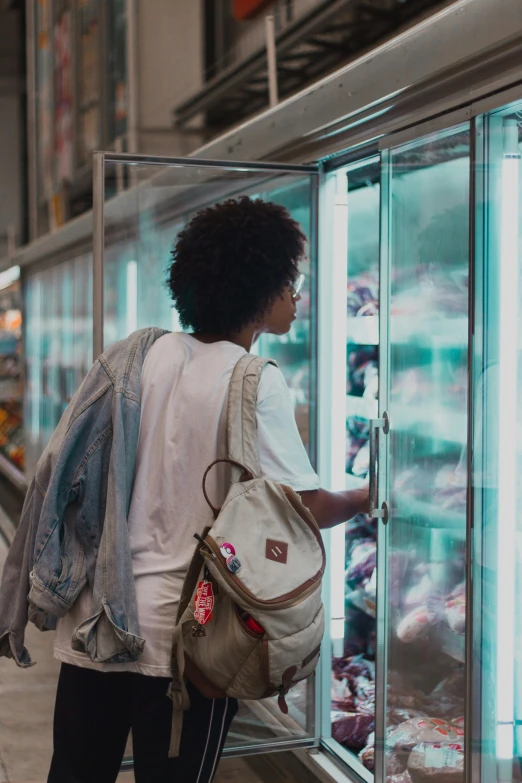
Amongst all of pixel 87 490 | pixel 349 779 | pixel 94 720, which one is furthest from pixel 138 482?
pixel 349 779

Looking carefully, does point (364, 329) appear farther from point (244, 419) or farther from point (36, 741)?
point (36, 741)

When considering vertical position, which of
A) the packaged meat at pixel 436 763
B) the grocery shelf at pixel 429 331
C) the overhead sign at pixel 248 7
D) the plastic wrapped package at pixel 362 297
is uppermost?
the overhead sign at pixel 248 7

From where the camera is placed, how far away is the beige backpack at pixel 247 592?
1.63 metres

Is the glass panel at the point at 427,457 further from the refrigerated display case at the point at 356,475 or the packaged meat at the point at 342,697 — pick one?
the packaged meat at the point at 342,697

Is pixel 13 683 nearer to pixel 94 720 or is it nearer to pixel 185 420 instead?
pixel 94 720

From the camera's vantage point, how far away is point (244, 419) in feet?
5.59

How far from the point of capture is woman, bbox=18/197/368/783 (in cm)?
174

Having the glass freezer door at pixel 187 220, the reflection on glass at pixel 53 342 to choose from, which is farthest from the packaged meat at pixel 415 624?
the reflection on glass at pixel 53 342

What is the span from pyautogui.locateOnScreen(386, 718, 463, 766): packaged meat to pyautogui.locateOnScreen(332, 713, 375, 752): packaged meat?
0.65m

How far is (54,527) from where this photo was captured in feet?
5.95

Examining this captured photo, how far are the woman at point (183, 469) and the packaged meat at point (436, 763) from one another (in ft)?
2.30

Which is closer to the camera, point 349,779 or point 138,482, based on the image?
point 138,482

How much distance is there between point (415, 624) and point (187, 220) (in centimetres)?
136

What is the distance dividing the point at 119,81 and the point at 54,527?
Result: 6904 millimetres
